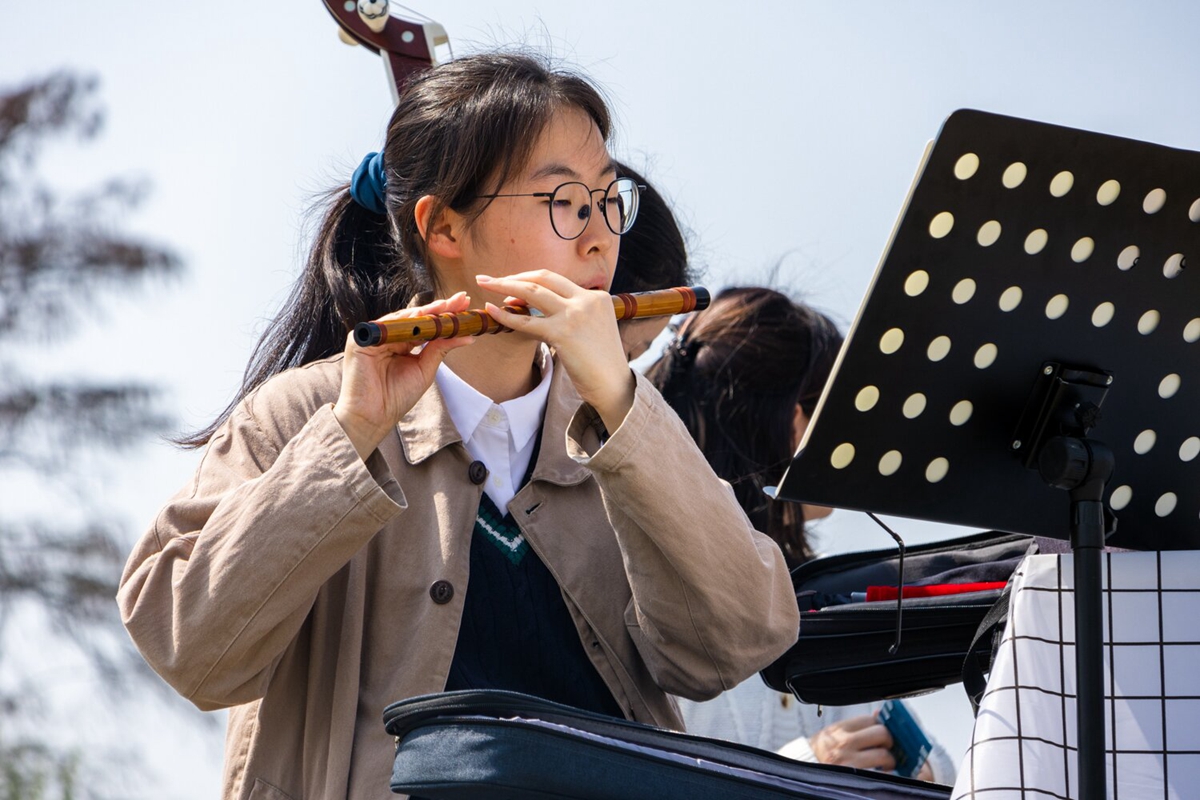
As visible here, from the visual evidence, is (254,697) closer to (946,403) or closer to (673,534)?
(673,534)

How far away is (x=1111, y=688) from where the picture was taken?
1.56 m

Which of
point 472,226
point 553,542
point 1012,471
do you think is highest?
point 472,226

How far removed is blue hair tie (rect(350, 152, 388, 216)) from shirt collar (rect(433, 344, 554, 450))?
0.42m

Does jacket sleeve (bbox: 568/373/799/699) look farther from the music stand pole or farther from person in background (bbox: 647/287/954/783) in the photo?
person in background (bbox: 647/287/954/783)

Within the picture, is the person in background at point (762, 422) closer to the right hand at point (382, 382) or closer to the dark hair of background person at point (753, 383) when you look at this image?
the dark hair of background person at point (753, 383)

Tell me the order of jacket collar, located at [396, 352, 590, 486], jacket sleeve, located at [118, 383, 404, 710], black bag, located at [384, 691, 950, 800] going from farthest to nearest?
jacket collar, located at [396, 352, 590, 486] < jacket sleeve, located at [118, 383, 404, 710] < black bag, located at [384, 691, 950, 800]

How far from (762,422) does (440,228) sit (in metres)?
1.28

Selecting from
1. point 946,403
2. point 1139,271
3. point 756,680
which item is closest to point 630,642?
point 946,403

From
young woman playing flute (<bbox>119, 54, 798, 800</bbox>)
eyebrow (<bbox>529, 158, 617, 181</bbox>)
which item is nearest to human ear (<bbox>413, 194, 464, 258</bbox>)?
young woman playing flute (<bbox>119, 54, 798, 800</bbox>)

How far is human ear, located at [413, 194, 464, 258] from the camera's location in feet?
7.43

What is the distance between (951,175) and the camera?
152cm

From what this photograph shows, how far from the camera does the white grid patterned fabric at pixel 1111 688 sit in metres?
1.50

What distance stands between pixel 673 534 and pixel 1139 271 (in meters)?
0.67

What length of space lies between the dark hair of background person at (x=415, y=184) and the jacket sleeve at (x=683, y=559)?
458 millimetres
